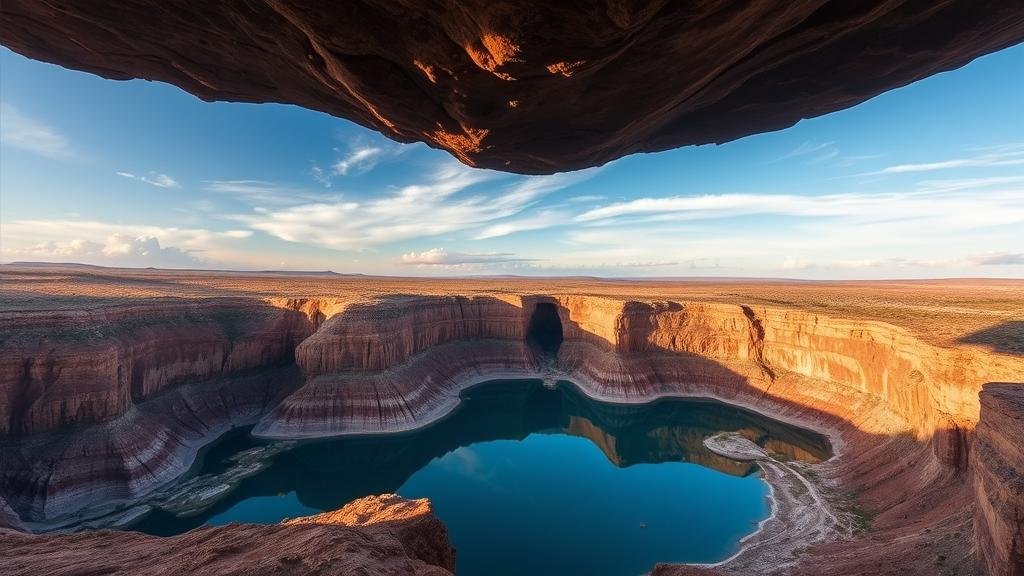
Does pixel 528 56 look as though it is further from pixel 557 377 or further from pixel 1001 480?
pixel 557 377

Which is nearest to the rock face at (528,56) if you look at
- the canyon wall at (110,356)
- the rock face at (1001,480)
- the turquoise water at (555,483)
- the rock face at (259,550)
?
the rock face at (259,550)

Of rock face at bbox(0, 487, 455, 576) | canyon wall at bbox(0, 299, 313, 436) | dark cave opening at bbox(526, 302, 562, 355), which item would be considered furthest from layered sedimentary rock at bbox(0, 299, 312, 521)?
dark cave opening at bbox(526, 302, 562, 355)

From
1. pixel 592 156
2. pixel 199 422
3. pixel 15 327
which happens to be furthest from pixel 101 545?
pixel 199 422

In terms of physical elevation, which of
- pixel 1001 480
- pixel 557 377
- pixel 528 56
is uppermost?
pixel 528 56

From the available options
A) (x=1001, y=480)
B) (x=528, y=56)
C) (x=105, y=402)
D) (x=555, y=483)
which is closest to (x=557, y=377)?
(x=555, y=483)

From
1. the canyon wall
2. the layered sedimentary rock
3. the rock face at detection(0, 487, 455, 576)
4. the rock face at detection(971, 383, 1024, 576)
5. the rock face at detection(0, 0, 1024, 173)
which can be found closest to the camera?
the rock face at detection(0, 487, 455, 576)

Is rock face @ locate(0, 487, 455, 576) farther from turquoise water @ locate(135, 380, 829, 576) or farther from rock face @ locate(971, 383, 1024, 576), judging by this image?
rock face @ locate(971, 383, 1024, 576)

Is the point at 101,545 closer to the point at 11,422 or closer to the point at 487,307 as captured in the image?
the point at 11,422
